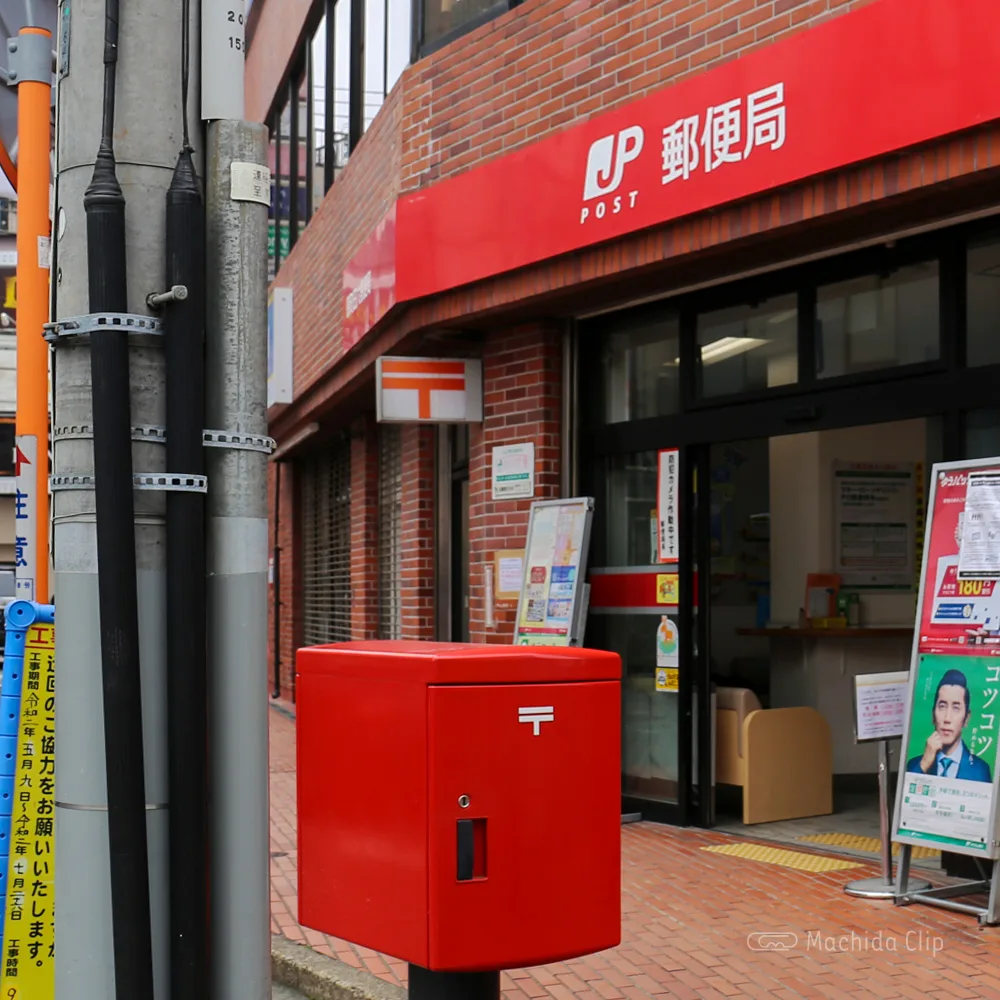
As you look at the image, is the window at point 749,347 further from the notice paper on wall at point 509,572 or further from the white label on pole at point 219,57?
the white label on pole at point 219,57

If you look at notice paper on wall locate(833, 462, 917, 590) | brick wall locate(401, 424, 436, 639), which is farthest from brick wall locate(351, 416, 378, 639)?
notice paper on wall locate(833, 462, 917, 590)

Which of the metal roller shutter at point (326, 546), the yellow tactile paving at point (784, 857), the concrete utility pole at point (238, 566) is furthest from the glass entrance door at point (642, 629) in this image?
the metal roller shutter at point (326, 546)

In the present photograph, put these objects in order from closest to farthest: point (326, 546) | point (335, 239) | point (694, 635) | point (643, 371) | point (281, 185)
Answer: point (694, 635) → point (643, 371) → point (335, 239) → point (326, 546) → point (281, 185)

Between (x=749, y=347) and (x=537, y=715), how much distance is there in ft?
16.5

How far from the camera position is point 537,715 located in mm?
3078

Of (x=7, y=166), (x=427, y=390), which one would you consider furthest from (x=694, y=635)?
(x=7, y=166)

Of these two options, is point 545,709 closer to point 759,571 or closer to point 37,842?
point 37,842

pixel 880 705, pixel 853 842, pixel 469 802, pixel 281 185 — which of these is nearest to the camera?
pixel 469 802

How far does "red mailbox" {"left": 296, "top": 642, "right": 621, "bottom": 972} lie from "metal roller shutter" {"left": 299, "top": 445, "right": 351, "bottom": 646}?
1122cm

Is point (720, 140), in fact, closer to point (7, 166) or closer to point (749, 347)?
point (749, 347)

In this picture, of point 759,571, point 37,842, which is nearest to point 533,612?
point 759,571

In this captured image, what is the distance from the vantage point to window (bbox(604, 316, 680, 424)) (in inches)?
327

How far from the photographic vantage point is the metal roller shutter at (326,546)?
48.7 ft

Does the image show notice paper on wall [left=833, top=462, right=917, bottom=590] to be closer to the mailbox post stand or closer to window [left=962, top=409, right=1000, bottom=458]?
window [left=962, top=409, right=1000, bottom=458]
